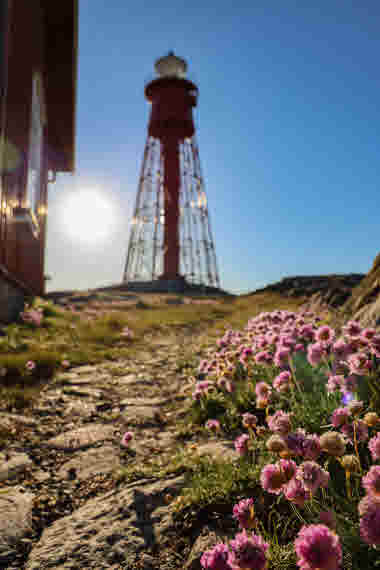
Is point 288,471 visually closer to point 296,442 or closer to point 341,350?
point 296,442

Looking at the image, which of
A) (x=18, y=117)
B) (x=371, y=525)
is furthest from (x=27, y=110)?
(x=371, y=525)

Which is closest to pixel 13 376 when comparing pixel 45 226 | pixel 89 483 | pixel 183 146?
pixel 89 483

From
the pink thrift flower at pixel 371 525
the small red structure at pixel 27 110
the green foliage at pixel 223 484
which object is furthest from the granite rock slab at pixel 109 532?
the small red structure at pixel 27 110

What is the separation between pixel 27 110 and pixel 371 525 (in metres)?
8.60

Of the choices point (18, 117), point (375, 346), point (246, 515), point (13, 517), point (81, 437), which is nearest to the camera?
point (246, 515)

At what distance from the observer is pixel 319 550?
853mm

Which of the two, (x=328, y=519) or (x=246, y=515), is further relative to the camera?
(x=246, y=515)

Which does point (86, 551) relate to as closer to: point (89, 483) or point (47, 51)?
point (89, 483)

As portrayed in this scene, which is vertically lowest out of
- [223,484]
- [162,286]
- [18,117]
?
[223,484]

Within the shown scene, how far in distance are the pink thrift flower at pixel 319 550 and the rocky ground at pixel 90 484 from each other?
779 mm

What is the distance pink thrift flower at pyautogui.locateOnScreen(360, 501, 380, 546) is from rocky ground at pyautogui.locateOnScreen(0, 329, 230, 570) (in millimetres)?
843

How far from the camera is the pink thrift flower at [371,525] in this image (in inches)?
34.8

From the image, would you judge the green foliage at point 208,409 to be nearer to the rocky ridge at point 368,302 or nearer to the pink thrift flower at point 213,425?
the pink thrift flower at point 213,425

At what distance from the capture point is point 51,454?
2633 millimetres
